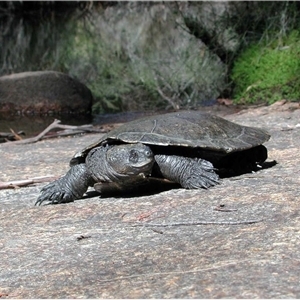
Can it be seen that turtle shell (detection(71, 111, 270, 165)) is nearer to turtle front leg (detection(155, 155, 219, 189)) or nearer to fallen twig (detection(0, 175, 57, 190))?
turtle front leg (detection(155, 155, 219, 189))

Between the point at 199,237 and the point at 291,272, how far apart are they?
28.4 inches

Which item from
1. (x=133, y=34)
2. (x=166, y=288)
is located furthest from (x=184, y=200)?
(x=133, y=34)

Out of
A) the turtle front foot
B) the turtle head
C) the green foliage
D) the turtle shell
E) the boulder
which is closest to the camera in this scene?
the turtle head

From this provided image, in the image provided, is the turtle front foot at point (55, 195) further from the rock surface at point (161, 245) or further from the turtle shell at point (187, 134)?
the turtle shell at point (187, 134)

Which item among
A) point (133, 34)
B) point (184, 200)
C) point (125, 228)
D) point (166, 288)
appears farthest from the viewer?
point (133, 34)

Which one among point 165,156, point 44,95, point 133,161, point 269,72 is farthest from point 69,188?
point 44,95

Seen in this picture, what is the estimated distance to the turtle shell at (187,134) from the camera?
15.2 ft

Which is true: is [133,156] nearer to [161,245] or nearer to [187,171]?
[187,171]

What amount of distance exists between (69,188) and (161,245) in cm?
143

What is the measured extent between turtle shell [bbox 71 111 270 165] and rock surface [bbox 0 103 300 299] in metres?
0.24

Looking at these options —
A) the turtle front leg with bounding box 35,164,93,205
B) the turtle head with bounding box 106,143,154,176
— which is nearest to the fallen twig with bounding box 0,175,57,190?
the turtle front leg with bounding box 35,164,93,205

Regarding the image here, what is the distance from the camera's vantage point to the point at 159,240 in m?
3.60

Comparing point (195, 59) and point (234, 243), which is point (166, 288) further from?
point (195, 59)

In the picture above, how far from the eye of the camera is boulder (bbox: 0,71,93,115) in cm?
1230
